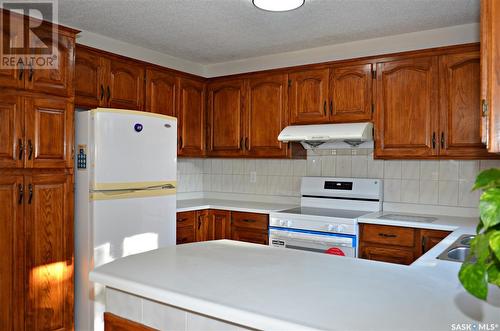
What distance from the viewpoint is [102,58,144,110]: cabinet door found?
3.39 meters

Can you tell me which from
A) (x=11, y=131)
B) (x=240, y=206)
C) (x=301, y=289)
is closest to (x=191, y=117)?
(x=240, y=206)

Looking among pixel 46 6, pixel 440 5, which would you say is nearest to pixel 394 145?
pixel 440 5

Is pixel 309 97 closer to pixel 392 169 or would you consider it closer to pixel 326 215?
pixel 392 169

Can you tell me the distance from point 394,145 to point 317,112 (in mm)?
749

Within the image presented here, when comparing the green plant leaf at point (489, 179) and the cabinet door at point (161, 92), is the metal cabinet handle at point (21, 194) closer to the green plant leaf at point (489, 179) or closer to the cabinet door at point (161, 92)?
the cabinet door at point (161, 92)

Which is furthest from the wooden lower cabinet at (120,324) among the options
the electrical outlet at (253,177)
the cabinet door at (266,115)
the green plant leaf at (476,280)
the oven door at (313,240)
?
the electrical outlet at (253,177)

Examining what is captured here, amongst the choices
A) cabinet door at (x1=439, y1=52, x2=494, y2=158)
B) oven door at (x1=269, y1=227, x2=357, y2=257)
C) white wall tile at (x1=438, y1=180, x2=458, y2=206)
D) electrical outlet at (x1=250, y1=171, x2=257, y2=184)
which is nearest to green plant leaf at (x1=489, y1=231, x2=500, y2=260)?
oven door at (x1=269, y1=227, x2=357, y2=257)

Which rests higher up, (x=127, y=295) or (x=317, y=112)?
(x=317, y=112)

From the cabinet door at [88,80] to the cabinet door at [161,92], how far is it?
19.3 inches

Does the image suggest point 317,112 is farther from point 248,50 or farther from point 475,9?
point 475,9

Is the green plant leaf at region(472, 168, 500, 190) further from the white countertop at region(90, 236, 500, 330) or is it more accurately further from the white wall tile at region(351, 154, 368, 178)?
the white wall tile at region(351, 154, 368, 178)

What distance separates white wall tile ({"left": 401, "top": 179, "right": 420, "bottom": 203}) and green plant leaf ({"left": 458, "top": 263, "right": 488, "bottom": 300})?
2856mm

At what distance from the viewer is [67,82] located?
2820 millimetres

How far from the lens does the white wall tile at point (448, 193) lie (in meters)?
3.31
